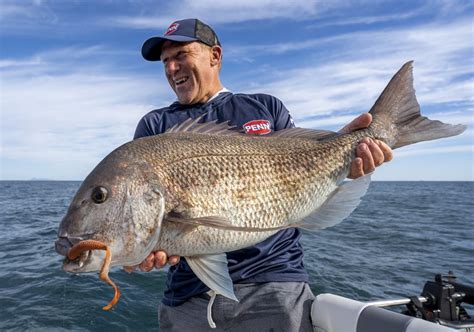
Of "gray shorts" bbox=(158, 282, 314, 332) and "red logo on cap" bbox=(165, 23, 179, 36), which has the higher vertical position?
"red logo on cap" bbox=(165, 23, 179, 36)

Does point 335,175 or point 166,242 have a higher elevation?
point 335,175

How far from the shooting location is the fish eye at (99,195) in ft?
7.55

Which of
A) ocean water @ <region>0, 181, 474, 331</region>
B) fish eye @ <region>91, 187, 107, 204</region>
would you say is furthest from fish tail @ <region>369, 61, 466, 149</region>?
ocean water @ <region>0, 181, 474, 331</region>

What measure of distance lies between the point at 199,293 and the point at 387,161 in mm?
1791

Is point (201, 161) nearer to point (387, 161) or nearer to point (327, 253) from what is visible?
point (387, 161)

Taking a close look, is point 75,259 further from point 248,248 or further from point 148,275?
point 148,275

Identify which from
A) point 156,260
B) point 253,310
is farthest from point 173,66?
point 253,310

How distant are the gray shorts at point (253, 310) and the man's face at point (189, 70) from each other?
1.78 metres

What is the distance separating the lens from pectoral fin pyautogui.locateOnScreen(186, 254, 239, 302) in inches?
93.7

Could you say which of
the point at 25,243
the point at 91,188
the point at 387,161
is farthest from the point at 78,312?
the point at 25,243

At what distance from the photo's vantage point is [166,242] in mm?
2322

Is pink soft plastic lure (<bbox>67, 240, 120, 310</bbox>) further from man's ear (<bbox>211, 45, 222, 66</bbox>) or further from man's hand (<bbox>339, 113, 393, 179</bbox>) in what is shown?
man's ear (<bbox>211, 45, 222, 66</bbox>)

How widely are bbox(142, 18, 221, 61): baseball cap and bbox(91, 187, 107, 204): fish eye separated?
166 cm

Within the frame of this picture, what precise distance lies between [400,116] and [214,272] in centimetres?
196
